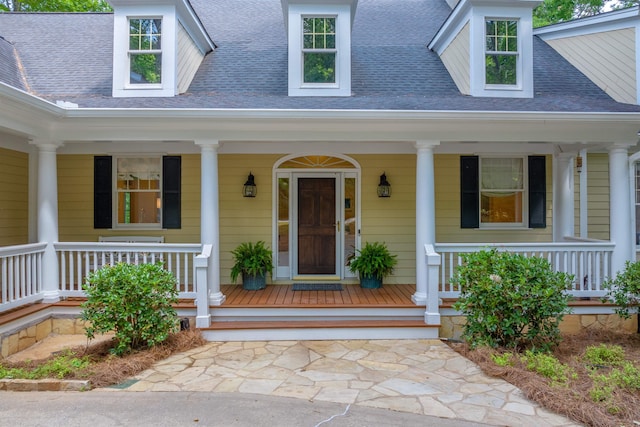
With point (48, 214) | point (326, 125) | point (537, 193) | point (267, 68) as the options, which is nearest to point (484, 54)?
point (537, 193)

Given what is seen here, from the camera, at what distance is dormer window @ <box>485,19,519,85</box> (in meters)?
6.35

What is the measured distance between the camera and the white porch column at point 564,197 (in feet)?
22.0

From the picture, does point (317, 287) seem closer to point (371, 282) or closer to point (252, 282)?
point (371, 282)

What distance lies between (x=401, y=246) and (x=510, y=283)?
269 cm

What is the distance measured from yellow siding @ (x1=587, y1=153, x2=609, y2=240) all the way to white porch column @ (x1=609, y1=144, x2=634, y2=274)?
4.66ft

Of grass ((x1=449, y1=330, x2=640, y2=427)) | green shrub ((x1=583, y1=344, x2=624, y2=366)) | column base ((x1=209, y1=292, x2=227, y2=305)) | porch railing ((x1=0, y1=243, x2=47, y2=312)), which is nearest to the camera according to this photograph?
grass ((x1=449, y1=330, x2=640, y2=427))

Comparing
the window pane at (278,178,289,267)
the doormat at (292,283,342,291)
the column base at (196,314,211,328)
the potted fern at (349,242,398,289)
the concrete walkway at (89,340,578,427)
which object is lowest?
the concrete walkway at (89,340,578,427)

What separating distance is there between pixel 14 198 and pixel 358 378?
6.17 metres

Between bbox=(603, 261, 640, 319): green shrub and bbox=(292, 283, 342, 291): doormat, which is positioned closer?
bbox=(603, 261, 640, 319): green shrub

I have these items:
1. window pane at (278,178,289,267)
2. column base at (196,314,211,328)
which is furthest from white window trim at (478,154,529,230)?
column base at (196,314,211,328)

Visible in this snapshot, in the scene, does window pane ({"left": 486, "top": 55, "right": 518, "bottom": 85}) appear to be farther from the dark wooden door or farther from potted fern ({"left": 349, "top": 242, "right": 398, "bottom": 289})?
potted fern ({"left": 349, "top": 242, "right": 398, "bottom": 289})

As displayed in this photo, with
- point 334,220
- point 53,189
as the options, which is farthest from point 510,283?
point 53,189

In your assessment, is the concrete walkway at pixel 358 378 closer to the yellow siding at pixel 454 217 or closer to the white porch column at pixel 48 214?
the white porch column at pixel 48 214

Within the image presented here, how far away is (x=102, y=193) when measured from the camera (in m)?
6.86
